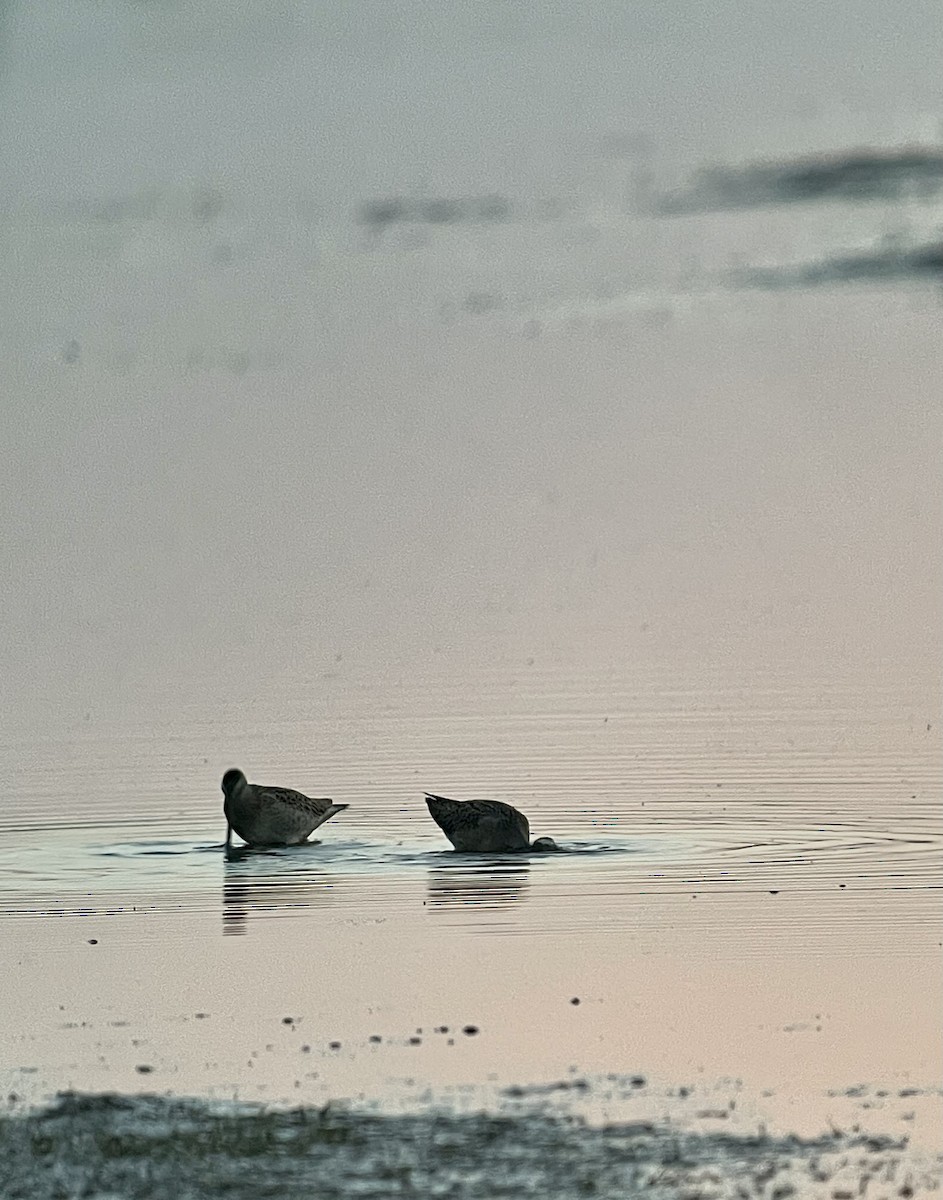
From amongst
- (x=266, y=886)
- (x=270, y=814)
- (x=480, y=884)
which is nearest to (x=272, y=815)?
(x=270, y=814)

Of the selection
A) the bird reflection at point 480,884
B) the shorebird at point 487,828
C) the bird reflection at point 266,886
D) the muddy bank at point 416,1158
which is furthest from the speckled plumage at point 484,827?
the muddy bank at point 416,1158

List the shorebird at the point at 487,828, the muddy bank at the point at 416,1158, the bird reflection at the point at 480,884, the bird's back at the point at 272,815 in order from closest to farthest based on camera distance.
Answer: the muddy bank at the point at 416,1158
the bird reflection at the point at 480,884
the shorebird at the point at 487,828
the bird's back at the point at 272,815

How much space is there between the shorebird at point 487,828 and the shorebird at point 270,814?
2.25 ft

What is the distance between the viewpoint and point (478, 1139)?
7.30 m

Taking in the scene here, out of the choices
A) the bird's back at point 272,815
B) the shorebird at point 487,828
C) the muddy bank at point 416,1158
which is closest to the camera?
the muddy bank at point 416,1158

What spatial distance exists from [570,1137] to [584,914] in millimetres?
3503

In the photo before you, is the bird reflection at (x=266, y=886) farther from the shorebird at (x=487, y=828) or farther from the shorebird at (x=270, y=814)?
the shorebird at (x=487, y=828)

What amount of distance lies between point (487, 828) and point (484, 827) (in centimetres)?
2

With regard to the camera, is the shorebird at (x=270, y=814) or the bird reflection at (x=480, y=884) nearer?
the bird reflection at (x=480, y=884)

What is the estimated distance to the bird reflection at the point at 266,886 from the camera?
1109cm

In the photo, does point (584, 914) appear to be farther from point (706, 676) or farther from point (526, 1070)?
point (706, 676)

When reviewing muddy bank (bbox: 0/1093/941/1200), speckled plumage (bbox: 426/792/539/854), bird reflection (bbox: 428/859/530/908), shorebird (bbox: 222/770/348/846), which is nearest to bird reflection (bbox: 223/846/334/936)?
shorebird (bbox: 222/770/348/846)

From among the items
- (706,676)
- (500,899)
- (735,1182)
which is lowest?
(735,1182)

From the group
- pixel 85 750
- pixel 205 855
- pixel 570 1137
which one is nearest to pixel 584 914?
pixel 205 855
